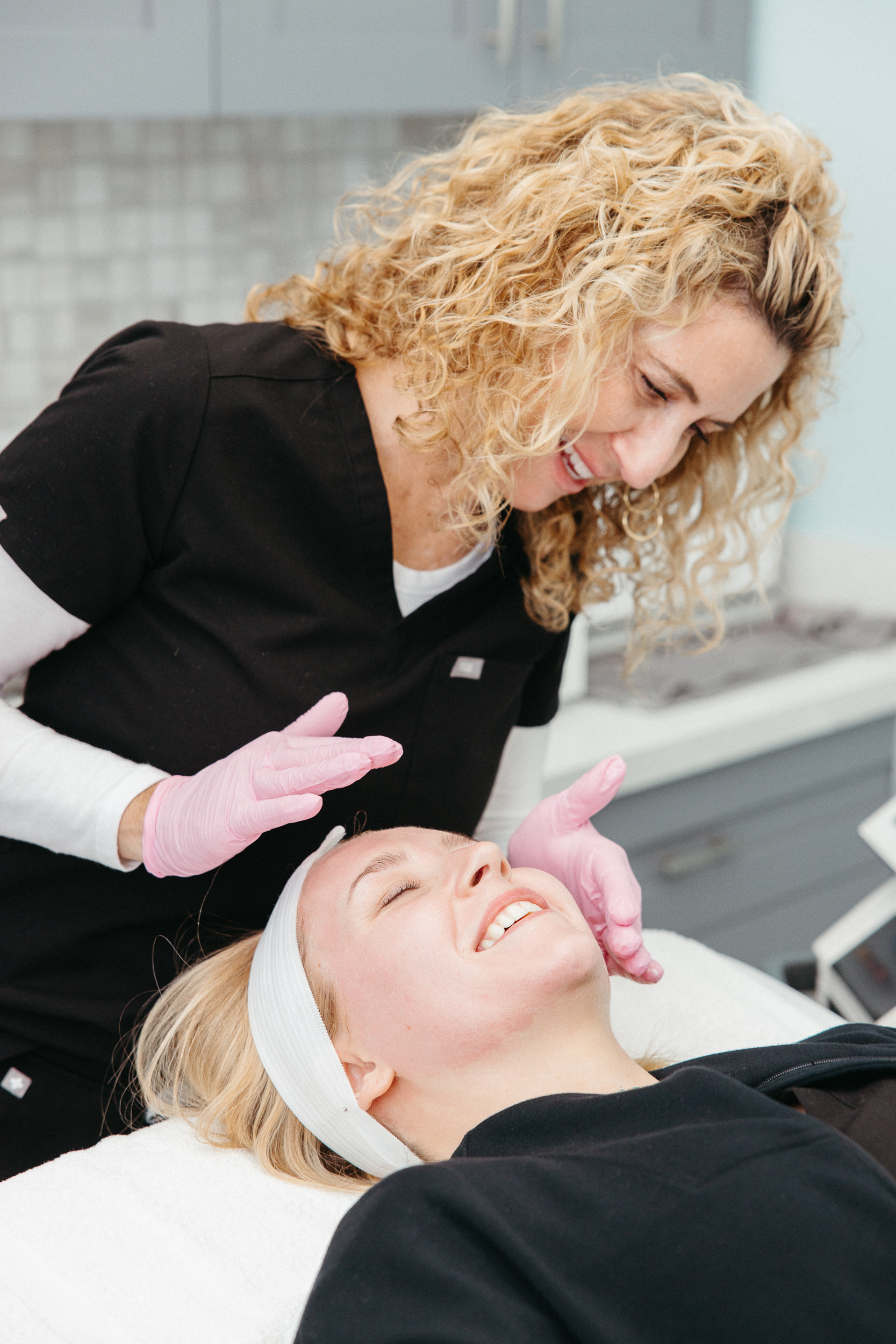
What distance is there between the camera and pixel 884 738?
8.66 feet

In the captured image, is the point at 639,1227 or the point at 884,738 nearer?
the point at 639,1227

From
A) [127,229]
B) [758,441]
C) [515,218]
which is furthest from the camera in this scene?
[127,229]

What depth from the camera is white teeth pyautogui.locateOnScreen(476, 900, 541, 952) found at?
1164 millimetres

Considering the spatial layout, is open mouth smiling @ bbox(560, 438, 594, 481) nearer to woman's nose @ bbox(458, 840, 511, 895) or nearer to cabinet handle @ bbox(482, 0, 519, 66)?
woman's nose @ bbox(458, 840, 511, 895)

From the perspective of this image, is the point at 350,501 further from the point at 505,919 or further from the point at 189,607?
the point at 505,919

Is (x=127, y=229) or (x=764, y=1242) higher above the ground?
(x=127, y=229)

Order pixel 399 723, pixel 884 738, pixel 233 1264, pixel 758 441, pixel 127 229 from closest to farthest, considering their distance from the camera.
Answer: pixel 233 1264 < pixel 399 723 < pixel 758 441 < pixel 127 229 < pixel 884 738

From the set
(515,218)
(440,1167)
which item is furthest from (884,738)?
(440,1167)

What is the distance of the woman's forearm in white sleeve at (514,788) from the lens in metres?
1.55

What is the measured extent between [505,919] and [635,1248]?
1.21 feet

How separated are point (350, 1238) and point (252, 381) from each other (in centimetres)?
77

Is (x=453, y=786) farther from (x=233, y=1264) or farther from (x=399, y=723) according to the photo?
(x=233, y=1264)

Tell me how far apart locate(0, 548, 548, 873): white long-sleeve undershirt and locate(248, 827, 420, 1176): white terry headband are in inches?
6.8

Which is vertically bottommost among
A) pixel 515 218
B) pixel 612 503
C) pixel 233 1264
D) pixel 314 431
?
pixel 233 1264
